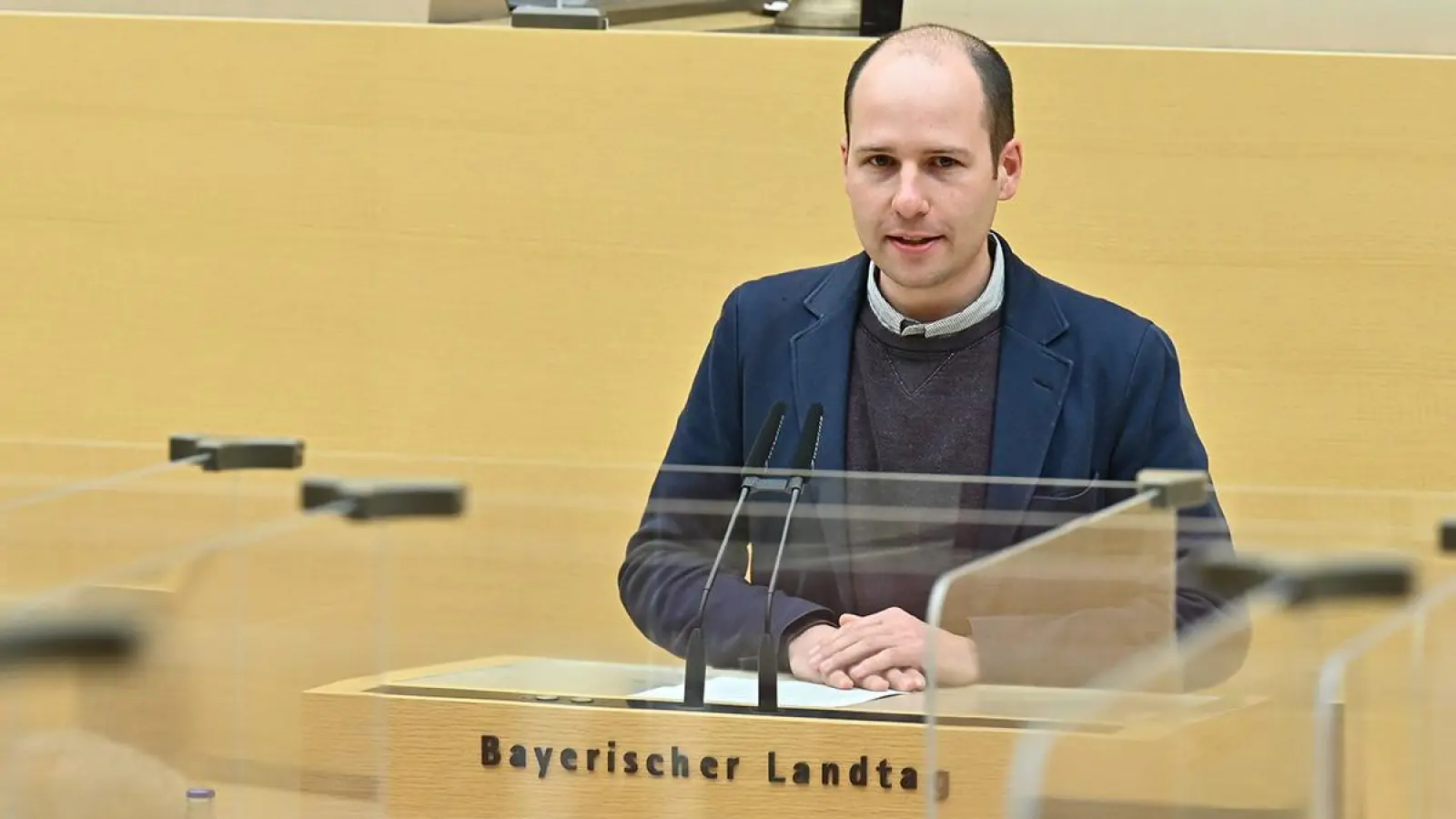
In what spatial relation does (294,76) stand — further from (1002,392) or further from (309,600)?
(309,600)

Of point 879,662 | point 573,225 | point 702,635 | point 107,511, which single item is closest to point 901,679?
point 879,662

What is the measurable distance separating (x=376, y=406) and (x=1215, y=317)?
3.15 ft

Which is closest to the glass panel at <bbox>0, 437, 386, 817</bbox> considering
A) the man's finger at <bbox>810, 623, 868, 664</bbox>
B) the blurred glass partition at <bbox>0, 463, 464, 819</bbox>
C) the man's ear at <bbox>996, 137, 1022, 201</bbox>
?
the blurred glass partition at <bbox>0, 463, 464, 819</bbox>

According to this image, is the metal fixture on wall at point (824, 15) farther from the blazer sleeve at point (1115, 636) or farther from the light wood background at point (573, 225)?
the blazer sleeve at point (1115, 636)

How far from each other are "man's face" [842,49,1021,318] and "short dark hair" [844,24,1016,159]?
12 mm

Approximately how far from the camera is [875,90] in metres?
1.83

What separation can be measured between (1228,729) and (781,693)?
345mm

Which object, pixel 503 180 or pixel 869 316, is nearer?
pixel 869 316

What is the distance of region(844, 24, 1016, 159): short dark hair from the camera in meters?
1.87

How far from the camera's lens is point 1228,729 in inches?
43.6

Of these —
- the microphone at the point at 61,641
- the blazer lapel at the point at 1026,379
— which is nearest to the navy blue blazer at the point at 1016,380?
the blazer lapel at the point at 1026,379

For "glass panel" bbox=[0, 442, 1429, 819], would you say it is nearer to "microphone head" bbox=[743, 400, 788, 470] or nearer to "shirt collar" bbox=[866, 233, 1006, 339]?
"microphone head" bbox=[743, 400, 788, 470]

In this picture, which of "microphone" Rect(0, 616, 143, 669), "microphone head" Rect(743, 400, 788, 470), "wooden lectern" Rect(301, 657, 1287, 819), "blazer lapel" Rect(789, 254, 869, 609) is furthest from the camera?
"blazer lapel" Rect(789, 254, 869, 609)

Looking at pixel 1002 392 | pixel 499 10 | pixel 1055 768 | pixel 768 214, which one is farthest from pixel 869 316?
pixel 499 10
